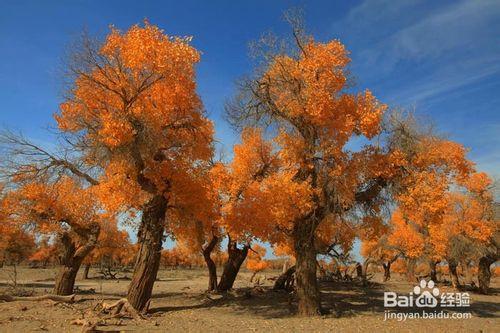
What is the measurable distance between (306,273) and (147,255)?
19.0ft

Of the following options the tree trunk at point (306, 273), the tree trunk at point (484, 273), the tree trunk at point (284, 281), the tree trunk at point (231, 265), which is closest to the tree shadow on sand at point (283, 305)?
the tree trunk at point (284, 281)

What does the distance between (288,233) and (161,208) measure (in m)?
4.98

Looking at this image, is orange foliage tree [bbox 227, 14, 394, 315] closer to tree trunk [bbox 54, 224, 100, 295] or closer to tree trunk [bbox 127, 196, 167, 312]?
tree trunk [bbox 127, 196, 167, 312]

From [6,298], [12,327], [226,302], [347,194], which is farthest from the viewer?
[226,302]

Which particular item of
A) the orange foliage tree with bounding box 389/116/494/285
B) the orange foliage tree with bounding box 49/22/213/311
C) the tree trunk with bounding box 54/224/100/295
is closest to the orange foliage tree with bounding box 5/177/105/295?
the tree trunk with bounding box 54/224/100/295

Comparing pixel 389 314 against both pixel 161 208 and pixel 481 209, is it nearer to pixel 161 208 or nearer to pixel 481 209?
pixel 161 208

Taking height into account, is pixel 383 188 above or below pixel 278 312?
above

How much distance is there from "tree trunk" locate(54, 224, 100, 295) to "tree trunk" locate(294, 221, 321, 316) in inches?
400

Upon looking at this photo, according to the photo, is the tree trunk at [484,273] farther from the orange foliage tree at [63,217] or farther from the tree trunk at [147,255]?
the orange foliage tree at [63,217]

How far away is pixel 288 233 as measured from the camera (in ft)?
51.1

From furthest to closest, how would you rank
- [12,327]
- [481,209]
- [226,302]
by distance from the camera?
[481,209] < [226,302] < [12,327]

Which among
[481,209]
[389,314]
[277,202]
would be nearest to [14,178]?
[277,202]

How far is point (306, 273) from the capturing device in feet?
47.7

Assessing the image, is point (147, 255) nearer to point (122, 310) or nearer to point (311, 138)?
point (122, 310)
